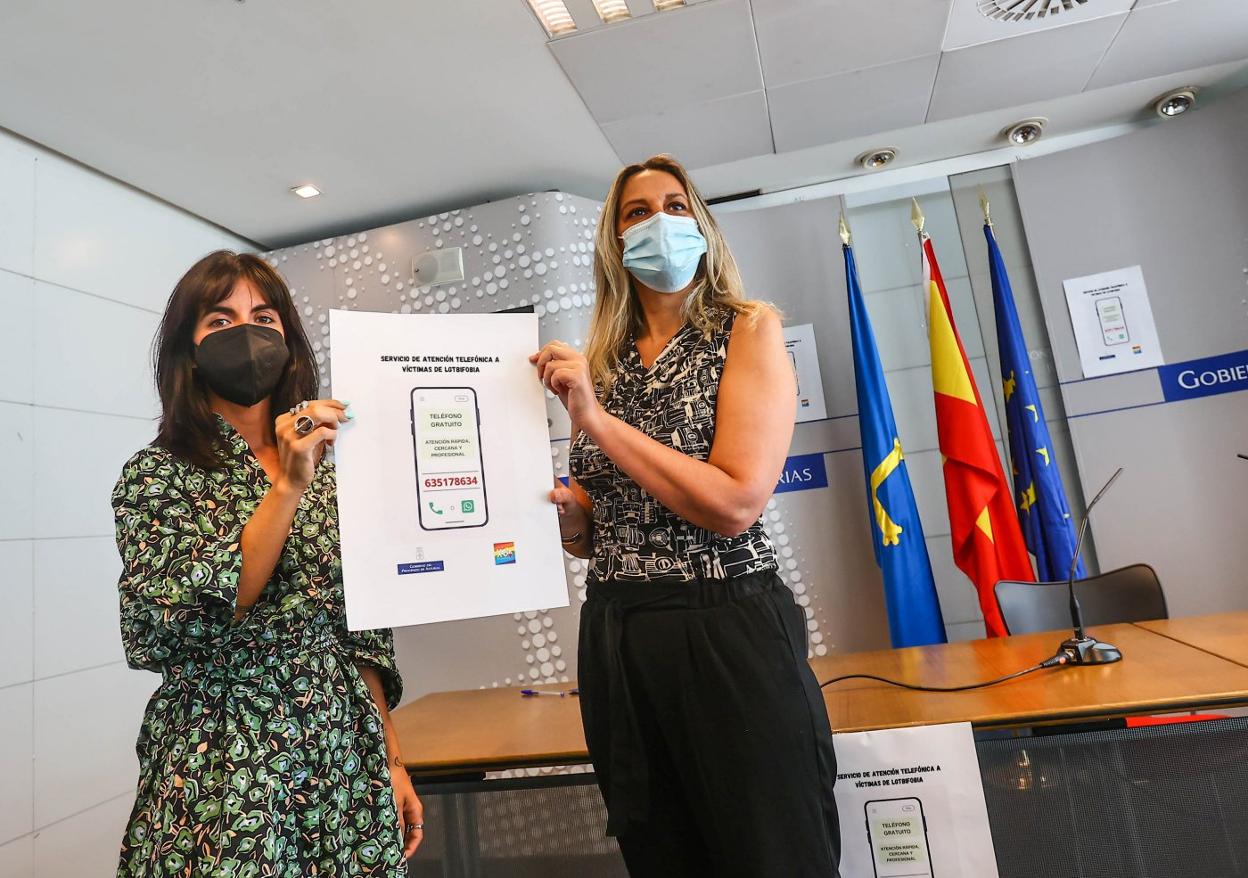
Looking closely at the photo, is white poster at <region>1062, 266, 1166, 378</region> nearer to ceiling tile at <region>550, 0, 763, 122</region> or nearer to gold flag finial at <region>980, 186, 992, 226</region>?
gold flag finial at <region>980, 186, 992, 226</region>

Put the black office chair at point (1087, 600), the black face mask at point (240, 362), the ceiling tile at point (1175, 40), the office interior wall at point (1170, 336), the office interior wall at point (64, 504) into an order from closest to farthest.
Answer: the black face mask at point (240, 362) → the black office chair at point (1087, 600) → the office interior wall at point (64, 504) → the ceiling tile at point (1175, 40) → the office interior wall at point (1170, 336)

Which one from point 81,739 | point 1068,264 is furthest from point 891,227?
point 81,739

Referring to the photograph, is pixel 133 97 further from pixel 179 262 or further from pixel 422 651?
pixel 422 651

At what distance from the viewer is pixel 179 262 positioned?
3781 mm

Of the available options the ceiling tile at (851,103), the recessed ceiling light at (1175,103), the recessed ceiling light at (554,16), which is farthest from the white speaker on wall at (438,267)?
the recessed ceiling light at (1175,103)

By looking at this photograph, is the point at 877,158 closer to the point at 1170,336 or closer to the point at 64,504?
the point at 1170,336

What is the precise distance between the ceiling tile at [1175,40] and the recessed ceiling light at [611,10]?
2085 millimetres

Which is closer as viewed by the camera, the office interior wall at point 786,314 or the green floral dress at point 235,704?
the green floral dress at point 235,704

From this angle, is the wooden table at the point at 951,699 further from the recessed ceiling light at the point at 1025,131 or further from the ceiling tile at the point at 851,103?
the recessed ceiling light at the point at 1025,131

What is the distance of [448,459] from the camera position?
3.70 ft

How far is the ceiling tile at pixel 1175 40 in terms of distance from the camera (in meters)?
3.07

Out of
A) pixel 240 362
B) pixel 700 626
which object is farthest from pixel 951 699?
pixel 240 362

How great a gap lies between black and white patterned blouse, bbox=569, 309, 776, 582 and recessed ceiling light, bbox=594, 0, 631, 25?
2.06 m

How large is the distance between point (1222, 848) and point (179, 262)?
14.6ft
